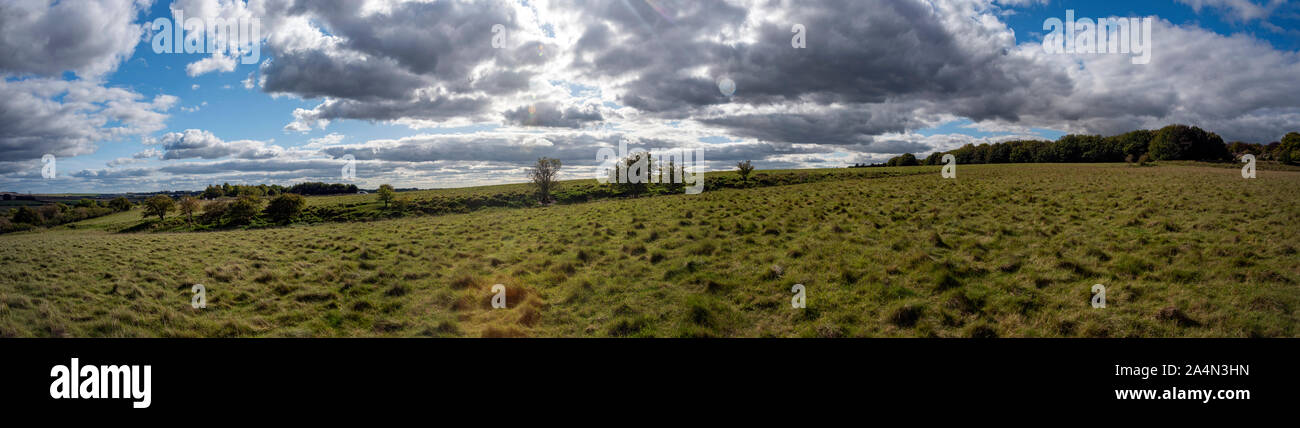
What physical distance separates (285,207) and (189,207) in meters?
9.72

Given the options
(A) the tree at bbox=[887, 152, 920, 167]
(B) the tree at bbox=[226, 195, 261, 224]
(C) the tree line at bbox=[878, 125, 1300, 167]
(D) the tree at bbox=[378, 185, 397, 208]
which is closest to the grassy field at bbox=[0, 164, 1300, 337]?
(B) the tree at bbox=[226, 195, 261, 224]

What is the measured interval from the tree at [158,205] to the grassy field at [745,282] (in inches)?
1564

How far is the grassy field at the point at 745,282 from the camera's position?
6.69 m

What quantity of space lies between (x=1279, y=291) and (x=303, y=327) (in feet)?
56.3

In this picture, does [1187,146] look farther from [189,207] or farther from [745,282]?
[189,207]

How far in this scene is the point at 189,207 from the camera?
47438mm

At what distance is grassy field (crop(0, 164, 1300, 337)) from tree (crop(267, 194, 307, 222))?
48.5 m

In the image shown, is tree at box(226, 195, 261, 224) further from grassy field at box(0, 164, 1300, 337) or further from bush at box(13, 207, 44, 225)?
grassy field at box(0, 164, 1300, 337)

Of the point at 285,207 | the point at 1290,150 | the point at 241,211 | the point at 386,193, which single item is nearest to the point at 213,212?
the point at 241,211

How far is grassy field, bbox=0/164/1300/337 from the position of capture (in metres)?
6.69

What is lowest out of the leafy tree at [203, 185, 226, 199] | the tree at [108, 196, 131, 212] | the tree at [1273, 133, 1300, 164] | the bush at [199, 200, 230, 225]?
the bush at [199, 200, 230, 225]
